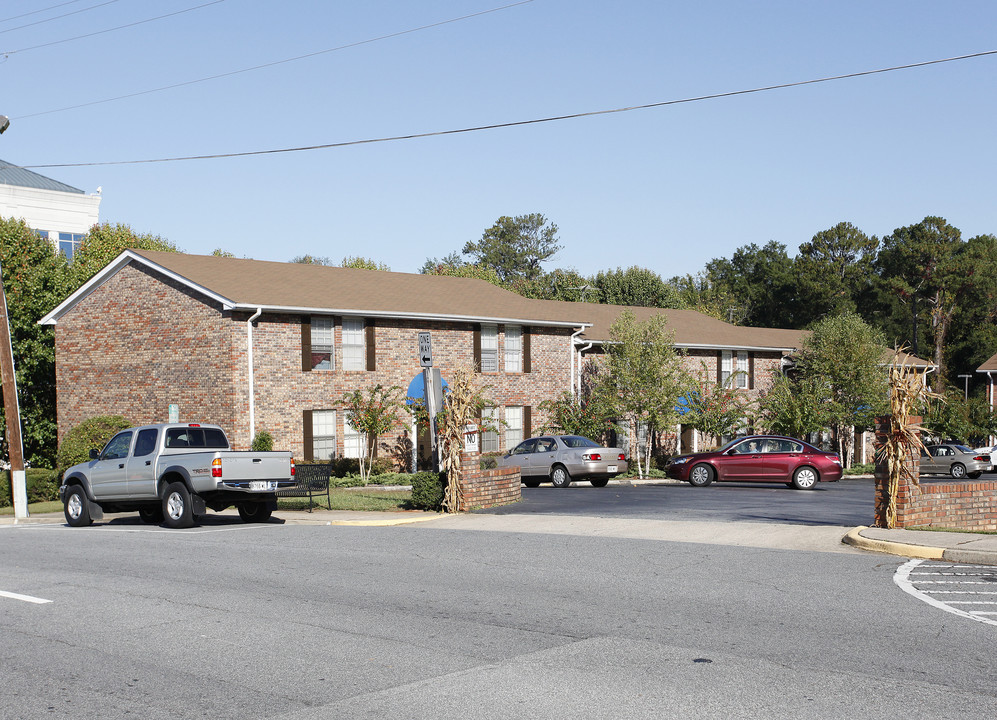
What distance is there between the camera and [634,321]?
125ft

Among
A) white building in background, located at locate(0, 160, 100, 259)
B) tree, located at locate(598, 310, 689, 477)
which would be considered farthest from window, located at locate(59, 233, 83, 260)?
tree, located at locate(598, 310, 689, 477)

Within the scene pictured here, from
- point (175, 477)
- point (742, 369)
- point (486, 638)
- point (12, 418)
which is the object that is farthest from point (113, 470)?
point (742, 369)

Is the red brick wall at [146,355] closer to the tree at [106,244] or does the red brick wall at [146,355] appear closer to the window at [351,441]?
the window at [351,441]

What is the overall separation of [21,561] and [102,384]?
21.1 meters

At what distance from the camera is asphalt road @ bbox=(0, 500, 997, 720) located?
22.2ft

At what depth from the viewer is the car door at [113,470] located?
20.4 meters

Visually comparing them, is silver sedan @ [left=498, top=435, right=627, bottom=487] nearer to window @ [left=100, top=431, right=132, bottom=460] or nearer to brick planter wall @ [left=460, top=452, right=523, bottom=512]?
brick planter wall @ [left=460, top=452, right=523, bottom=512]

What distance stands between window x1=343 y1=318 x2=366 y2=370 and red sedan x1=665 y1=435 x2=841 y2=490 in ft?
36.1

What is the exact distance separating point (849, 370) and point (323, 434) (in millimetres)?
22225

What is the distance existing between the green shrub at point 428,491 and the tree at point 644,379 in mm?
16171

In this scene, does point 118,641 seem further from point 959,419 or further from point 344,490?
point 959,419

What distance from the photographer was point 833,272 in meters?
93.9

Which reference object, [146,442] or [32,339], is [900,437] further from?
[32,339]

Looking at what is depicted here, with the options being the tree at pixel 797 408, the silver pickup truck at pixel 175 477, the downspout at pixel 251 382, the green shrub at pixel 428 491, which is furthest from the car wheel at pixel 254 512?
the tree at pixel 797 408
